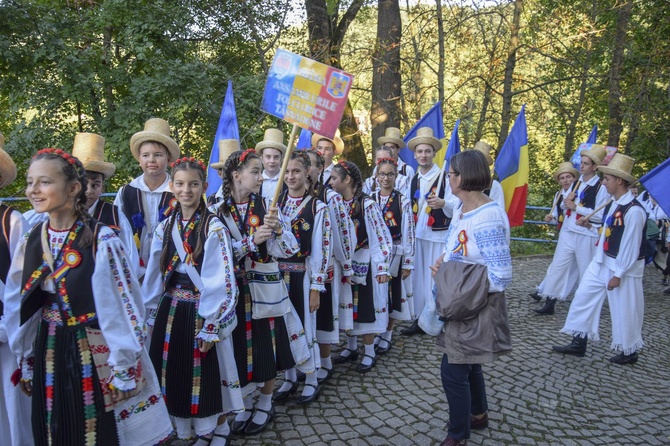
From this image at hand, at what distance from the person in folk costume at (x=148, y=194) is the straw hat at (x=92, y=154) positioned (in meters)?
0.24

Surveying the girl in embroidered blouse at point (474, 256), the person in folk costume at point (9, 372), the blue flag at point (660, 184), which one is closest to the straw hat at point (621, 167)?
the blue flag at point (660, 184)

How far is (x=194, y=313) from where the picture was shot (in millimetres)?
3199

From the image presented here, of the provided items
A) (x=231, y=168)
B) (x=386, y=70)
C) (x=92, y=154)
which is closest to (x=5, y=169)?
(x=92, y=154)

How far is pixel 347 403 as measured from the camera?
4254 mm

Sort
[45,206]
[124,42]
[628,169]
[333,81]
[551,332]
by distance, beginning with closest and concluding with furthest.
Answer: [45,206] → [333,81] → [628,169] → [551,332] → [124,42]

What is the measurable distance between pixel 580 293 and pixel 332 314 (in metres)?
3.07

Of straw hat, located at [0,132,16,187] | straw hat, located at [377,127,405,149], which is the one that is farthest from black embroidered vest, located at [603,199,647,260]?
straw hat, located at [0,132,16,187]

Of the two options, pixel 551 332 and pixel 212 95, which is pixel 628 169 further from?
pixel 212 95

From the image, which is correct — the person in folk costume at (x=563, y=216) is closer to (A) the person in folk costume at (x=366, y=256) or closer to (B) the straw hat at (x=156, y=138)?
(A) the person in folk costume at (x=366, y=256)

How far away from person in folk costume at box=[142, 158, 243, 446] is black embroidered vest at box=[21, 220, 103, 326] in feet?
2.34

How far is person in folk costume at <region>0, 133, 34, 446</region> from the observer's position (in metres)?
2.75

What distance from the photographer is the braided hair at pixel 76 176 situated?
8.25 feet

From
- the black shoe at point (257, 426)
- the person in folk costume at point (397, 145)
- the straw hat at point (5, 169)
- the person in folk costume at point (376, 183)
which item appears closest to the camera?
the straw hat at point (5, 169)

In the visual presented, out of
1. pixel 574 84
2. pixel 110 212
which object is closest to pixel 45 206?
pixel 110 212
